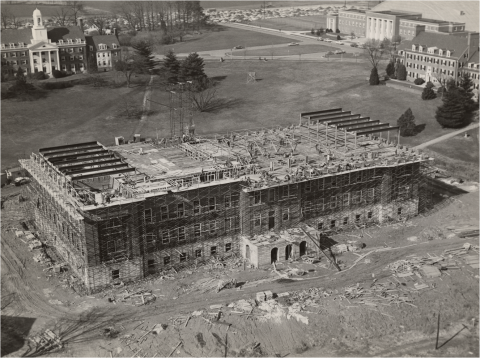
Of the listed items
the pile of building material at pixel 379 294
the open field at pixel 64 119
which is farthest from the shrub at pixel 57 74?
the pile of building material at pixel 379 294

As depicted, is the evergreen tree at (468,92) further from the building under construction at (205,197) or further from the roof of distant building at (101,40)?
the roof of distant building at (101,40)

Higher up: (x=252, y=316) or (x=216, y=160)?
(x=216, y=160)

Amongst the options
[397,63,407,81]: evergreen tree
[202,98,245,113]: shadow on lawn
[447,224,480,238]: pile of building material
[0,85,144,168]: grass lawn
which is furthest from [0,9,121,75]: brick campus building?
[447,224,480,238]: pile of building material

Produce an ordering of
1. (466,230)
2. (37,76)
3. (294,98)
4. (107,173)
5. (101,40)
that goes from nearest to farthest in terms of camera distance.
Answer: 1. (107,173)
2. (466,230)
3. (294,98)
4. (37,76)
5. (101,40)

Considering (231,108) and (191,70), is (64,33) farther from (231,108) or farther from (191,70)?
(231,108)

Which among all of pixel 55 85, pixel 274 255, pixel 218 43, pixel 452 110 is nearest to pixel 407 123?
pixel 452 110

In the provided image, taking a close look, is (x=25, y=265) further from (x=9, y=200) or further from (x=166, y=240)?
(x=9, y=200)

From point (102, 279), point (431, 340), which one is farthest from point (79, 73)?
point (431, 340)
